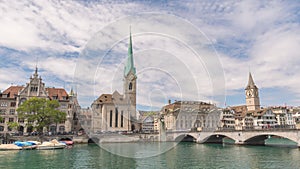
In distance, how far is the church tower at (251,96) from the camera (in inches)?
4035

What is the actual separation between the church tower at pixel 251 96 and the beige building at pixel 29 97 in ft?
260

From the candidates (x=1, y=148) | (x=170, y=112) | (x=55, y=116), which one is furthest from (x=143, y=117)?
(x=1, y=148)

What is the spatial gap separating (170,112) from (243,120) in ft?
94.5

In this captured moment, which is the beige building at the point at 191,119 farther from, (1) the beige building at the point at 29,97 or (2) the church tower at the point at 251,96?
(2) the church tower at the point at 251,96

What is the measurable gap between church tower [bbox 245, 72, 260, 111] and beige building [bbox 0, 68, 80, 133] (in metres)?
79.4

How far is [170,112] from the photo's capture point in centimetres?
7419

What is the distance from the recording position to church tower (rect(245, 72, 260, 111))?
4035 inches

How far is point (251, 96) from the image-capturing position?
10350 centimetres

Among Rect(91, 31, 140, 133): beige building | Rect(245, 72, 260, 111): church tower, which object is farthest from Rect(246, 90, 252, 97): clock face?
Rect(91, 31, 140, 133): beige building

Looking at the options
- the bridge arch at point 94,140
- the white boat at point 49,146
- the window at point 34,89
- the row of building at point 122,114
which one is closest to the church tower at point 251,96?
the row of building at point 122,114

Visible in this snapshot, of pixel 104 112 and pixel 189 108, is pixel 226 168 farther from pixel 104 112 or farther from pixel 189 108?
pixel 104 112

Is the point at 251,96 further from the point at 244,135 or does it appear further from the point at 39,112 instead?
the point at 39,112

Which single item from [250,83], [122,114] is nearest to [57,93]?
[122,114]

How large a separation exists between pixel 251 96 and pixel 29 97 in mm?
91603
